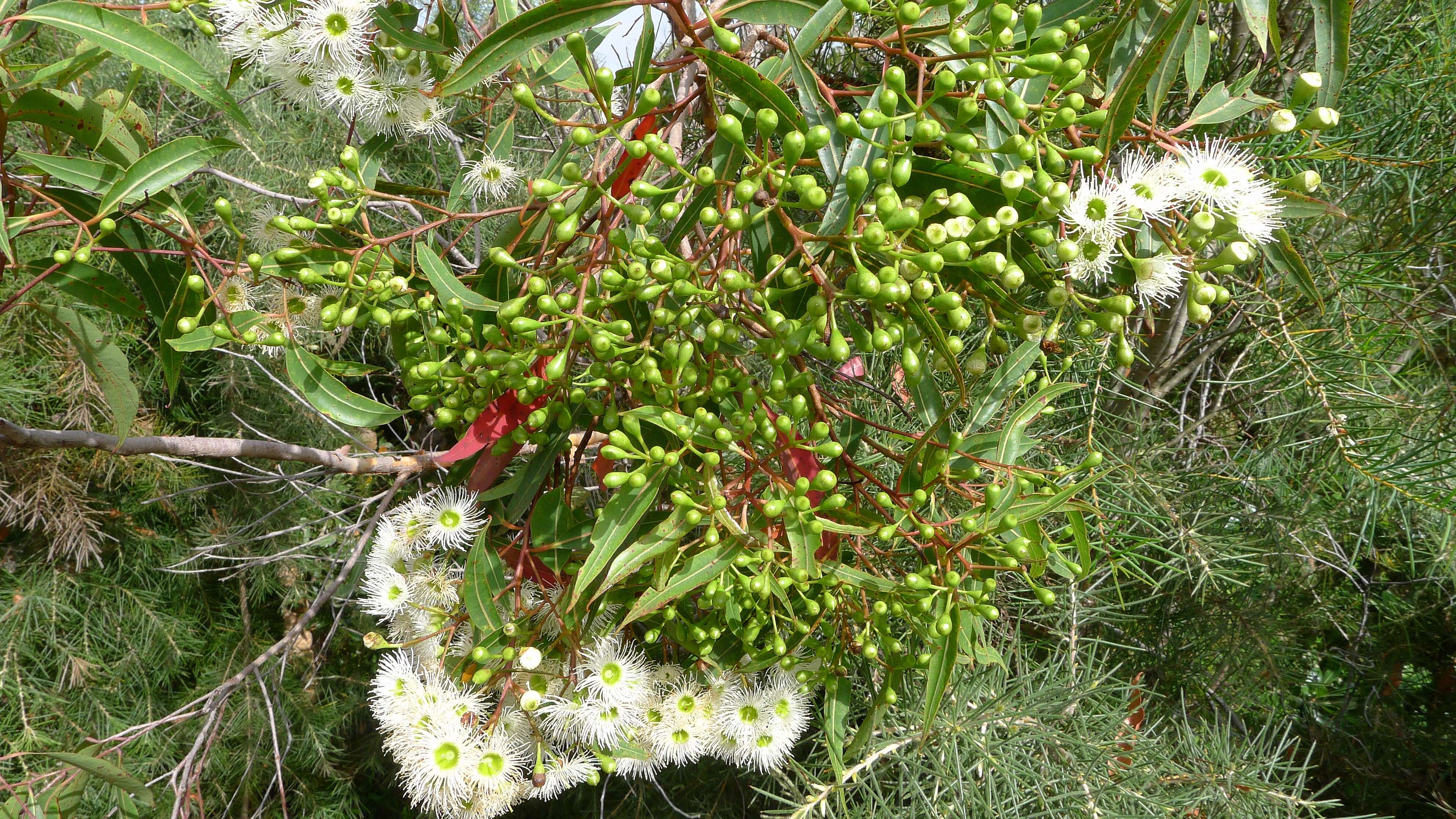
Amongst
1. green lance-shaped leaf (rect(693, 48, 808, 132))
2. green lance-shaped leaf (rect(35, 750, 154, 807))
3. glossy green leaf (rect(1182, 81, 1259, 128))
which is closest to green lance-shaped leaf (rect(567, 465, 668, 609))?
green lance-shaped leaf (rect(693, 48, 808, 132))

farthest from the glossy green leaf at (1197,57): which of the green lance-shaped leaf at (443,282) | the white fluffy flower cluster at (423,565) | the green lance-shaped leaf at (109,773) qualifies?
the green lance-shaped leaf at (109,773)

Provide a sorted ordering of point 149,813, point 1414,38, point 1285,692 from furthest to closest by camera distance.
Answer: point 149,813 → point 1285,692 → point 1414,38

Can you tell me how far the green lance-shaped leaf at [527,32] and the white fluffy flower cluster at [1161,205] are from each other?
321mm

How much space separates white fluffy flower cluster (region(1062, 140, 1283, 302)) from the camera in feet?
1.67

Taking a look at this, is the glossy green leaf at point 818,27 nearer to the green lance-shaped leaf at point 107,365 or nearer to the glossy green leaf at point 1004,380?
the glossy green leaf at point 1004,380

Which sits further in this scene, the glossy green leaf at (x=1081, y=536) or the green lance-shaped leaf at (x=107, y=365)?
the green lance-shaped leaf at (x=107, y=365)

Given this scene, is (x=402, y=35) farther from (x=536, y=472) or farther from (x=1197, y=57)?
(x=1197, y=57)

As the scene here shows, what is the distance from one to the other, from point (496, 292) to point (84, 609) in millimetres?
1554

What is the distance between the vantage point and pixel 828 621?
2.13 feet

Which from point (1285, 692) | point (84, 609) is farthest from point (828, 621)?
point (84, 609)

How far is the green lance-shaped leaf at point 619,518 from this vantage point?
0.55 m

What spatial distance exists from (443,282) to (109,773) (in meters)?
0.68

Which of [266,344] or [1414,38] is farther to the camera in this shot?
[1414,38]

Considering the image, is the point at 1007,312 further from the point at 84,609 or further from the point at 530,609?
the point at 84,609
